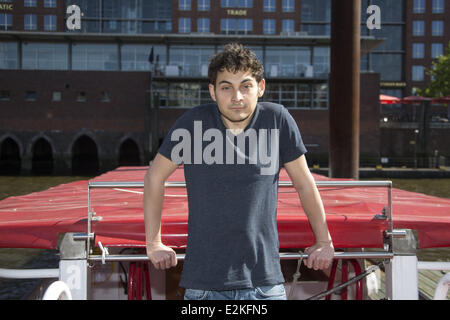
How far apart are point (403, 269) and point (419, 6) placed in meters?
65.4

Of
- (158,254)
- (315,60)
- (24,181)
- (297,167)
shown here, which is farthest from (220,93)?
(315,60)

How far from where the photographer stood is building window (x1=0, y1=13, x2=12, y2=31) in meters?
49.4

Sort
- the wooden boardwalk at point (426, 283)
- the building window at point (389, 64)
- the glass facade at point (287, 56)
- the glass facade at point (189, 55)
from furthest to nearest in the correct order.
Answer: the building window at point (389, 64) < the glass facade at point (287, 56) < the glass facade at point (189, 55) < the wooden boardwalk at point (426, 283)

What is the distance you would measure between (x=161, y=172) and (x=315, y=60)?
47589 millimetres

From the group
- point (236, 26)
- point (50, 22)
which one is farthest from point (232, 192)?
point (50, 22)

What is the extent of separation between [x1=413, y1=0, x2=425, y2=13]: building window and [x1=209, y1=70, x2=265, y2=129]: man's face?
65.5 m

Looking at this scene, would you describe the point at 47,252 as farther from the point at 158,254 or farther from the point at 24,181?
the point at 24,181

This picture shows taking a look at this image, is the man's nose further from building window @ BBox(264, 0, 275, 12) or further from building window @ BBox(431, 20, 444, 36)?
building window @ BBox(431, 20, 444, 36)

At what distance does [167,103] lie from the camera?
46.0 metres

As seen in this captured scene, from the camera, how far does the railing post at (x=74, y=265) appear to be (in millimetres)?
3006

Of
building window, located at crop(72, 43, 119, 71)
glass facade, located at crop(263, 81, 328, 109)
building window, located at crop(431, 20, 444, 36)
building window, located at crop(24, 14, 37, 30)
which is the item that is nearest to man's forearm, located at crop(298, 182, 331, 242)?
glass facade, located at crop(263, 81, 328, 109)

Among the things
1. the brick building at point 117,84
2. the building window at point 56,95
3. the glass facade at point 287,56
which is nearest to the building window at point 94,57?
the brick building at point 117,84

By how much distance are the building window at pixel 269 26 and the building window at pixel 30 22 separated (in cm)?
2296

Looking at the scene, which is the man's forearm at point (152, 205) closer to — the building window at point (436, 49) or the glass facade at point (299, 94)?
the glass facade at point (299, 94)
